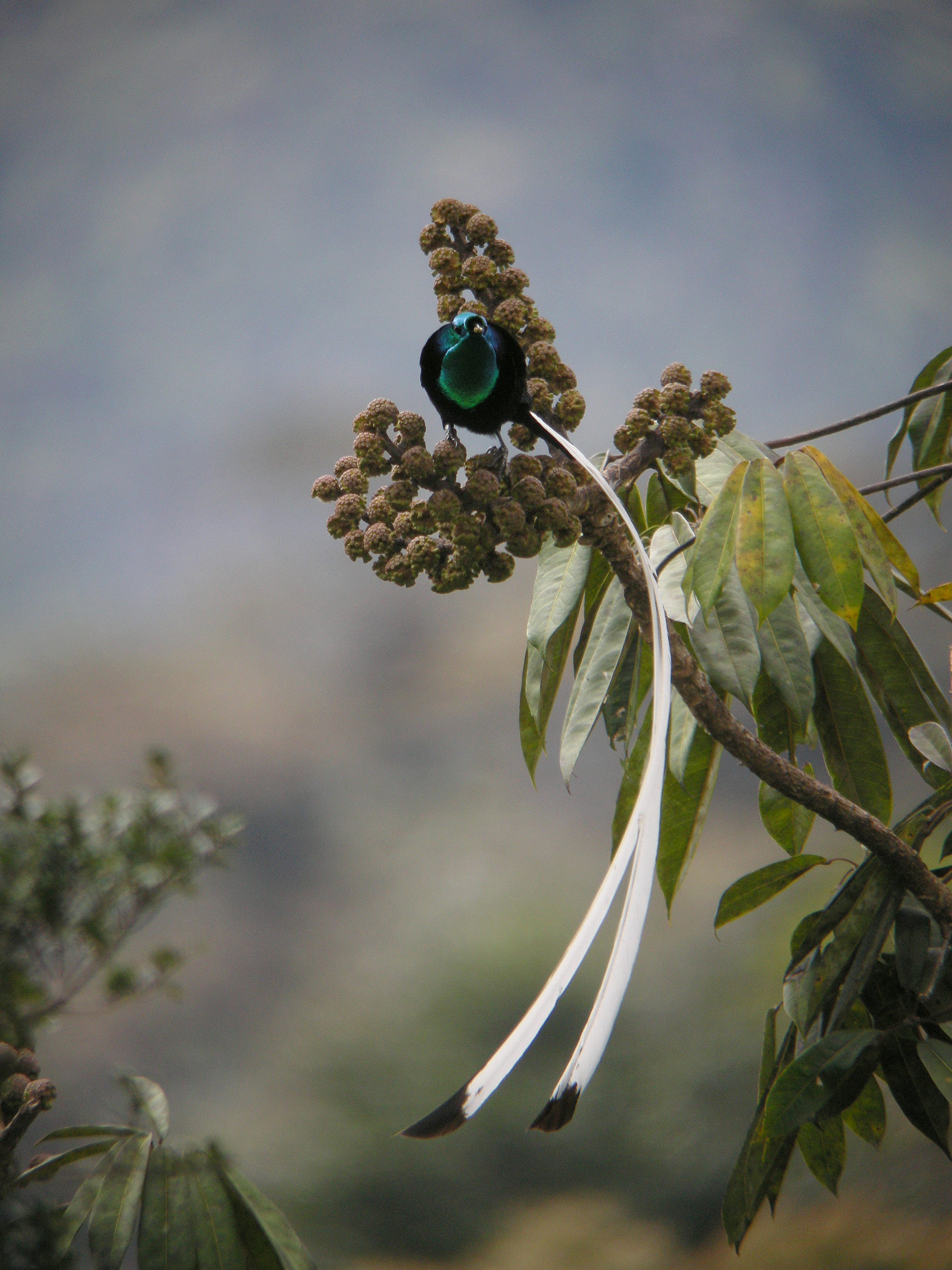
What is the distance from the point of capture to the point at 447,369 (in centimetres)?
79

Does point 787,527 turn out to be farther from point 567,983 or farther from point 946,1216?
point 946,1216

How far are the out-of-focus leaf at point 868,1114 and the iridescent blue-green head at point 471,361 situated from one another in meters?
0.90

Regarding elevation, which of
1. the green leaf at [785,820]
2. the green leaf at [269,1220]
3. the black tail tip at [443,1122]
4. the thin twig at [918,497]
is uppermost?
the thin twig at [918,497]

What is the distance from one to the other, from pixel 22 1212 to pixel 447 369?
0.67 metres

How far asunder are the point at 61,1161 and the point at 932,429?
1.47 meters

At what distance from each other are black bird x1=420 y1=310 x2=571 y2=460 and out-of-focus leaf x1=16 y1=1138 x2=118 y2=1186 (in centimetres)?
79

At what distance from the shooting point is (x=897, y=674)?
1137mm

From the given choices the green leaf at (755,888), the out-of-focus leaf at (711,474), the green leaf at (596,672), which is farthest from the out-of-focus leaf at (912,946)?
the out-of-focus leaf at (711,474)

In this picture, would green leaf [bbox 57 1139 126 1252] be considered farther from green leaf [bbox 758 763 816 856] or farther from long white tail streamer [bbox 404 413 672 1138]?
green leaf [bbox 758 763 816 856]

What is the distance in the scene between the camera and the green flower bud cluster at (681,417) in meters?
0.84

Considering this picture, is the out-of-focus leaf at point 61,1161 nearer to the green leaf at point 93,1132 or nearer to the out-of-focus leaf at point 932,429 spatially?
the green leaf at point 93,1132

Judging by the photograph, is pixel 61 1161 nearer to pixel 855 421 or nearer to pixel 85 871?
pixel 85 871

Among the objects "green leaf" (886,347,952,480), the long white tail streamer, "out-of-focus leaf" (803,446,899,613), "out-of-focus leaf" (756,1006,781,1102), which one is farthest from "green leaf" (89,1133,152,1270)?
"green leaf" (886,347,952,480)

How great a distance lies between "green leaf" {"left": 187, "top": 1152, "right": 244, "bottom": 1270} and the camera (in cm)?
90
